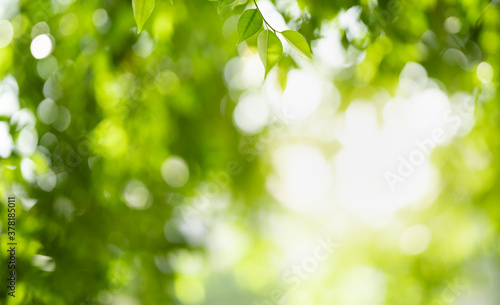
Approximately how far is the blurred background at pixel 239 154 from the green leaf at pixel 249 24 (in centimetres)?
20

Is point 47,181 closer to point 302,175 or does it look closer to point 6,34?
point 6,34

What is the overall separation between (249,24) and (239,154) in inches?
38.1

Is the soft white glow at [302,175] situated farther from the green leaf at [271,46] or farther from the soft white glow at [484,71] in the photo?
the green leaf at [271,46]

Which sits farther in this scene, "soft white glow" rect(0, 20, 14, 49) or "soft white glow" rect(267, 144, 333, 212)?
"soft white glow" rect(267, 144, 333, 212)

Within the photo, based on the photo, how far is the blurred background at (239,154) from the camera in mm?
975

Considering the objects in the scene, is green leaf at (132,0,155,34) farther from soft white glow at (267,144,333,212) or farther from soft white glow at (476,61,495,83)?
soft white glow at (267,144,333,212)

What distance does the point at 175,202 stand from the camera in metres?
1.34

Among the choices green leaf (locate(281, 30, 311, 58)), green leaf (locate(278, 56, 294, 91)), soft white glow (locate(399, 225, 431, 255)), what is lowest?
soft white glow (locate(399, 225, 431, 255))

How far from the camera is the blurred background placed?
3.20 ft

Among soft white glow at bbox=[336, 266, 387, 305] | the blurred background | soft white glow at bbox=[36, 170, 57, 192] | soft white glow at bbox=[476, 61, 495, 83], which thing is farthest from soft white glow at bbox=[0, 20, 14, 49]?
soft white glow at bbox=[336, 266, 387, 305]

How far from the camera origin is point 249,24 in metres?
0.48

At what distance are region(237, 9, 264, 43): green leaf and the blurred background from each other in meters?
0.20

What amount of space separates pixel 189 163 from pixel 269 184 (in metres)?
0.41

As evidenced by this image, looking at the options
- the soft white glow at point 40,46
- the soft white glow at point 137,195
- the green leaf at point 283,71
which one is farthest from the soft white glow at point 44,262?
the green leaf at point 283,71
